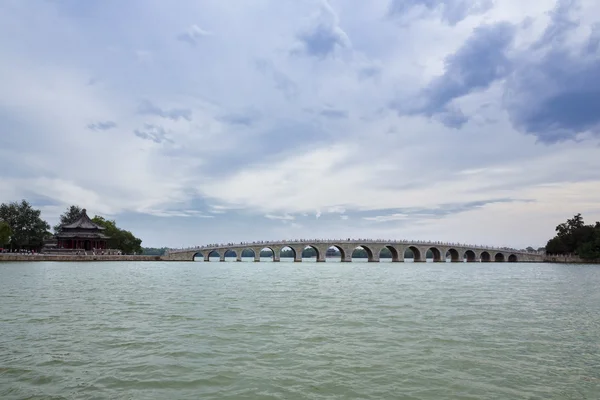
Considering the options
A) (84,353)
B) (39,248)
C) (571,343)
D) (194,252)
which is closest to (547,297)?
(571,343)

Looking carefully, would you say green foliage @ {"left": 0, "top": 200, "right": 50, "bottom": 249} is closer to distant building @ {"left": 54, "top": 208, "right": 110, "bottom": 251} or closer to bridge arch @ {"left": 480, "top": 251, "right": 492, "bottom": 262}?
distant building @ {"left": 54, "top": 208, "right": 110, "bottom": 251}

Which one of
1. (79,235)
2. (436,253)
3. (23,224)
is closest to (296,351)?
(79,235)

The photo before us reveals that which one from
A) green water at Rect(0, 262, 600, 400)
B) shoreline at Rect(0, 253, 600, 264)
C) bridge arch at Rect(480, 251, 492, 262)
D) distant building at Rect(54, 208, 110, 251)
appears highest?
distant building at Rect(54, 208, 110, 251)

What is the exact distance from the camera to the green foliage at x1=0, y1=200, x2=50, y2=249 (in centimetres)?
7444

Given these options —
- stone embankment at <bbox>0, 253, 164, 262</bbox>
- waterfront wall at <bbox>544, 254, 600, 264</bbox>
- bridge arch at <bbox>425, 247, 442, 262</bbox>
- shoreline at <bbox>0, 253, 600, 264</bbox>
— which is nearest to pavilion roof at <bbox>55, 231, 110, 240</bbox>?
shoreline at <bbox>0, 253, 600, 264</bbox>

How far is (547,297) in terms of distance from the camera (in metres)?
19.5

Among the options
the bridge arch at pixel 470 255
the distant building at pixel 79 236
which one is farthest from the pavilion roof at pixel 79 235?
the bridge arch at pixel 470 255

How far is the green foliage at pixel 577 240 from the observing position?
7719cm

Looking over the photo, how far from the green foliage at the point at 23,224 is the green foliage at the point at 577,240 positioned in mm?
97300

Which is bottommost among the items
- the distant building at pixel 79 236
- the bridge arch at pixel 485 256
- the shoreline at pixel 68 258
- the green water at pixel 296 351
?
the green water at pixel 296 351

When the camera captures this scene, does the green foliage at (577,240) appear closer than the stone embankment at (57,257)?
No

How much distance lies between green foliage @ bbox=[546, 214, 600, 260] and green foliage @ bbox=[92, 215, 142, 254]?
85411 millimetres

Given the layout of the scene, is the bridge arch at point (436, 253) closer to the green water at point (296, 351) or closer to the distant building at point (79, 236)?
the distant building at point (79, 236)

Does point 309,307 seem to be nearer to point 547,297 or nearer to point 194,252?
point 547,297
